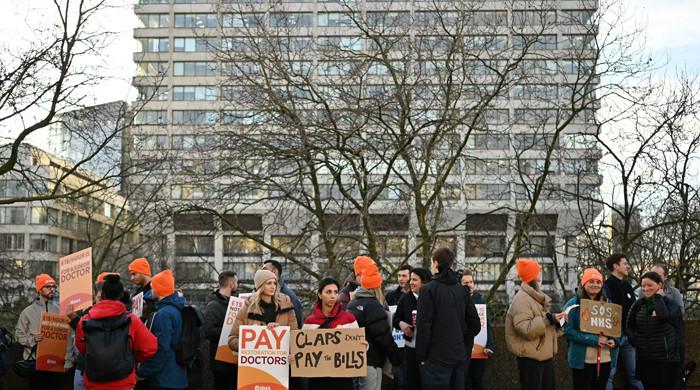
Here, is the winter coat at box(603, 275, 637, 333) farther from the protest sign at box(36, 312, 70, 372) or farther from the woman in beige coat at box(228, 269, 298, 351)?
the protest sign at box(36, 312, 70, 372)

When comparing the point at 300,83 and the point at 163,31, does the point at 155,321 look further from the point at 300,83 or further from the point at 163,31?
the point at 163,31

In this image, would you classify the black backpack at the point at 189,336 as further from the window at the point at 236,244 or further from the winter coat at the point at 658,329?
the window at the point at 236,244

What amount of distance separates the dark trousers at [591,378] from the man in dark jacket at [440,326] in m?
2.14

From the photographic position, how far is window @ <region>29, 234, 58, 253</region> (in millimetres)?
90688

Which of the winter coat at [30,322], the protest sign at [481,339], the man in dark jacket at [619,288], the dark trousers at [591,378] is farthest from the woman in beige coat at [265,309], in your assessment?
the man in dark jacket at [619,288]

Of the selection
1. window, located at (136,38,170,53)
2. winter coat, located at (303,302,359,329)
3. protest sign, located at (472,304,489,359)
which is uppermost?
window, located at (136,38,170,53)

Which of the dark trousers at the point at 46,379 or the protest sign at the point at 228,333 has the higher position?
the protest sign at the point at 228,333

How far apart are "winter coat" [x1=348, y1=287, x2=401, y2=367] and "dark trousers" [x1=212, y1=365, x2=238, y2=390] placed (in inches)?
71.8

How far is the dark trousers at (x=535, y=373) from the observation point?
31.8 feet

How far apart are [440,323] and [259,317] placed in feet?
6.13

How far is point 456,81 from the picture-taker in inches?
724

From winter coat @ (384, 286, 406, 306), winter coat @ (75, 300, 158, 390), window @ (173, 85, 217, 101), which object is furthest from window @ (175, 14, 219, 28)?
winter coat @ (75, 300, 158, 390)

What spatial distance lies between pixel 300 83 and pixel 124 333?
33.6 ft

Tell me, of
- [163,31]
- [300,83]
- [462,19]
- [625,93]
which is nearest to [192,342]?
[300,83]
